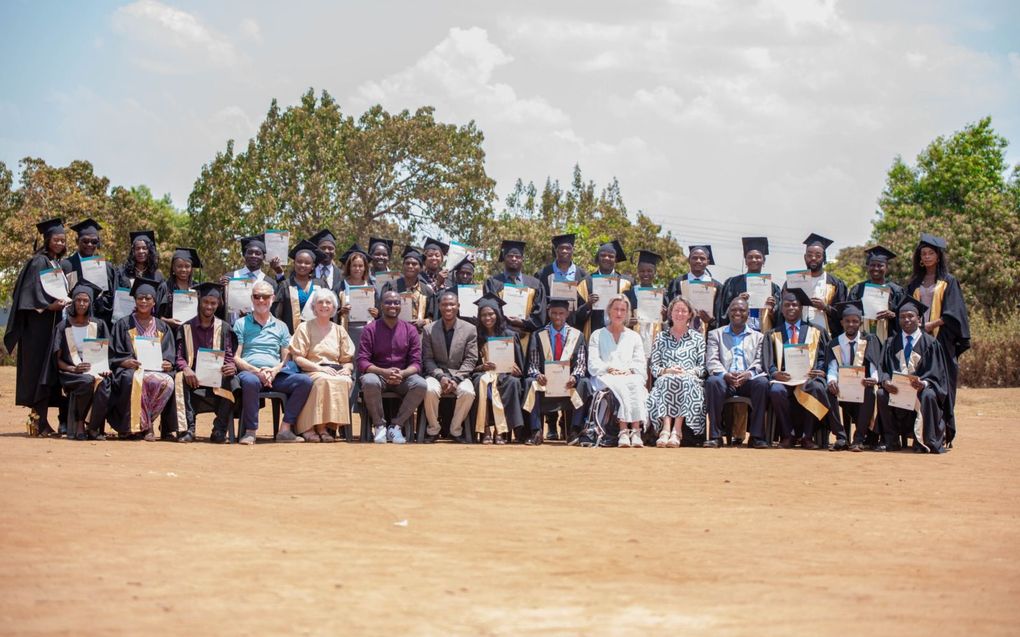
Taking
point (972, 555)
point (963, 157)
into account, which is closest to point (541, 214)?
point (963, 157)

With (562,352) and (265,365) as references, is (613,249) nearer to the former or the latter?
(562,352)

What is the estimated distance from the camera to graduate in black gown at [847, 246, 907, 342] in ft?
43.7

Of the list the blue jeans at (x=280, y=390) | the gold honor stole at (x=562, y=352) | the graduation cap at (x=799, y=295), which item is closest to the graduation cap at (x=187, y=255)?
the blue jeans at (x=280, y=390)

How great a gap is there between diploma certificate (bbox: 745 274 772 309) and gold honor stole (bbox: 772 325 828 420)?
549mm

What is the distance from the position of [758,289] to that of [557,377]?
2.73 m

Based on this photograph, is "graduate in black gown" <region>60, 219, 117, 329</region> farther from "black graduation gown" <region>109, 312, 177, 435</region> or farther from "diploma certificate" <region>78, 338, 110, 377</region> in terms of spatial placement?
"diploma certificate" <region>78, 338, 110, 377</region>

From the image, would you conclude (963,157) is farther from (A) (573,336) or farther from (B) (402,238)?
(A) (573,336)

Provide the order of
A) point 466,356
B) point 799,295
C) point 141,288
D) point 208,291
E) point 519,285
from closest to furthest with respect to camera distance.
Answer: point 141,288 → point 208,291 → point 466,356 → point 799,295 → point 519,285

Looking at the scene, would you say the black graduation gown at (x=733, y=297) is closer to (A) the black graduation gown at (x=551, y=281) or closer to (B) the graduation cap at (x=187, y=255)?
(A) the black graduation gown at (x=551, y=281)

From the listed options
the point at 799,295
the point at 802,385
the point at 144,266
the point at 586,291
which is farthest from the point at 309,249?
the point at 802,385

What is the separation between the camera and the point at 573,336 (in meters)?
13.3

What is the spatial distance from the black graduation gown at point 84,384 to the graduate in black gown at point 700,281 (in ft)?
21.6

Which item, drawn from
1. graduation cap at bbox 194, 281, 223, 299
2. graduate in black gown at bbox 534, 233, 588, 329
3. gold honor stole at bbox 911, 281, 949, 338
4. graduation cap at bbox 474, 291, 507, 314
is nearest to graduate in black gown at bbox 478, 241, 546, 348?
graduate in black gown at bbox 534, 233, 588, 329

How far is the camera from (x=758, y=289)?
538 inches
